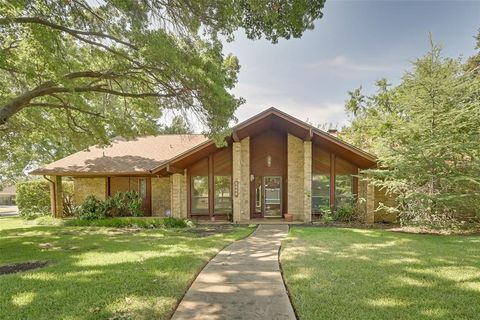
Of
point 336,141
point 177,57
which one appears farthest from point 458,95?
point 177,57

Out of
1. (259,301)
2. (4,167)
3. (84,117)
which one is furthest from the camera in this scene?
(4,167)

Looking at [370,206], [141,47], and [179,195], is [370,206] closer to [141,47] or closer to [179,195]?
[179,195]

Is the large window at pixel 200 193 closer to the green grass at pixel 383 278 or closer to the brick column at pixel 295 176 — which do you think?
the brick column at pixel 295 176

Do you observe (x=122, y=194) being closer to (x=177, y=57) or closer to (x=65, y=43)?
(x=65, y=43)

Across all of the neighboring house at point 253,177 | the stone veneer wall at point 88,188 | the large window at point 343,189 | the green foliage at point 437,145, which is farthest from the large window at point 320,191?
the stone veneer wall at point 88,188

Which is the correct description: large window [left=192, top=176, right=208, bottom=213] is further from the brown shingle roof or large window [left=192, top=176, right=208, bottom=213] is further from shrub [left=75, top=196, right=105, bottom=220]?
shrub [left=75, top=196, right=105, bottom=220]

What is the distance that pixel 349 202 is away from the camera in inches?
569

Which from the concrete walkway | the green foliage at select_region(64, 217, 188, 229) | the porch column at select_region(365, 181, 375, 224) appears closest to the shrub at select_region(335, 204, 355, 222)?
the porch column at select_region(365, 181, 375, 224)

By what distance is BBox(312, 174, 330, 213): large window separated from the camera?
14773 mm

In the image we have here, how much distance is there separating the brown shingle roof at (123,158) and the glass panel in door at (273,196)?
16.6 feet

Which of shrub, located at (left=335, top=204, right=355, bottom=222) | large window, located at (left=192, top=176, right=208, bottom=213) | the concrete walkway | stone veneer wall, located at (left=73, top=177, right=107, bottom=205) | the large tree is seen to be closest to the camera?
the concrete walkway

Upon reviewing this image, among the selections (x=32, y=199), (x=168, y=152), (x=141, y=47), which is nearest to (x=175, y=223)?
(x=168, y=152)

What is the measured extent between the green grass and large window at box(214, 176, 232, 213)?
646 cm

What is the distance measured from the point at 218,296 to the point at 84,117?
11156 mm
